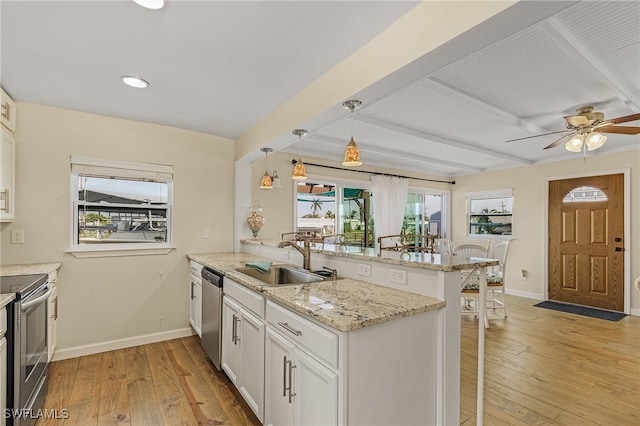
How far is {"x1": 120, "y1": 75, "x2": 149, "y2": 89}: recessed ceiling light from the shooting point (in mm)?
2308

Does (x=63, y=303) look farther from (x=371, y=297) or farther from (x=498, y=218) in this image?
(x=498, y=218)

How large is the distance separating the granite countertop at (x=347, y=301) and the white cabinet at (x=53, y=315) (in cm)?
170

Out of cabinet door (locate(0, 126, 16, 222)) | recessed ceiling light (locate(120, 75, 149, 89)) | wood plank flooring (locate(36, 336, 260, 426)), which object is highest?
recessed ceiling light (locate(120, 75, 149, 89))

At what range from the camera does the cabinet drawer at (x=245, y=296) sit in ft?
6.25

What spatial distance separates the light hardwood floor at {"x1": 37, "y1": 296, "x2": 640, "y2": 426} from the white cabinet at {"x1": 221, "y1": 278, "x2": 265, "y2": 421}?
0.21 meters

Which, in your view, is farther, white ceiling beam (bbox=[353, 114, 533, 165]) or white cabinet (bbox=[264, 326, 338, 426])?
white ceiling beam (bbox=[353, 114, 533, 165])

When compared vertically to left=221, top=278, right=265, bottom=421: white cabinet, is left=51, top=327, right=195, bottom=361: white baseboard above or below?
below

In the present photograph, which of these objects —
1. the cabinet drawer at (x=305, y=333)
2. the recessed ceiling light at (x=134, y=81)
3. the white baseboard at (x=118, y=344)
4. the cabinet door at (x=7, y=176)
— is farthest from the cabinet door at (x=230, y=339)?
the cabinet door at (x=7, y=176)

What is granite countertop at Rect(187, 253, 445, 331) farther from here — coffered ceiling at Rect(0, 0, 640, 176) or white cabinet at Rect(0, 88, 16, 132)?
white cabinet at Rect(0, 88, 16, 132)

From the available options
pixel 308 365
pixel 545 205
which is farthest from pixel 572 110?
pixel 308 365

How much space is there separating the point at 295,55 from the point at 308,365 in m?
1.82

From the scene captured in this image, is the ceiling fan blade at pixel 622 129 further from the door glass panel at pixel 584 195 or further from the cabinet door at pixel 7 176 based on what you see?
the cabinet door at pixel 7 176

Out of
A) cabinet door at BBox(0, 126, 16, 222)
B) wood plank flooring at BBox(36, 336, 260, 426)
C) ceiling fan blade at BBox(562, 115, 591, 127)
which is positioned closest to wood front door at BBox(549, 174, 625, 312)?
ceiling fan blade at BBox(562, 115, 591, 127)

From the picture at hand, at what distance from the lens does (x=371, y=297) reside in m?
1.71
